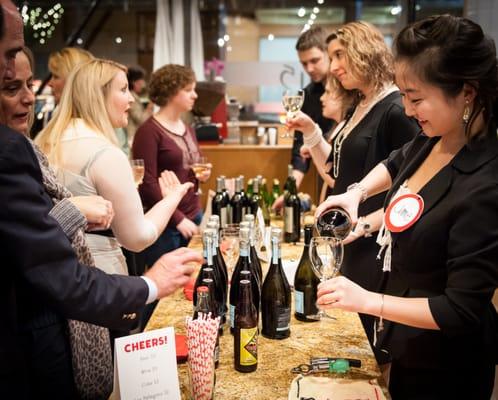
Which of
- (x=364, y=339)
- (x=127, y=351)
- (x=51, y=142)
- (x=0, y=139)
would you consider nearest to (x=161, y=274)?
(x=127, y=351)

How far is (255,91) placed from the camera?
23.6ft

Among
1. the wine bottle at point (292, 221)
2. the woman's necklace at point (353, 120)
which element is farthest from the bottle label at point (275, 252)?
the wine bottle at point (292, 221)

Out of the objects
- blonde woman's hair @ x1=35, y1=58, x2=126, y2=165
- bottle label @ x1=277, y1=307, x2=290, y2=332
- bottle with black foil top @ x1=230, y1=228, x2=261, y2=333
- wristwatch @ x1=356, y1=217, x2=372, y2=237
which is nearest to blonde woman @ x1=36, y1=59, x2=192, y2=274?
blonde woman's hair @ x1=35, y1=58, x2=126, y2=165

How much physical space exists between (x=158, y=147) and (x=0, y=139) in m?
2.22

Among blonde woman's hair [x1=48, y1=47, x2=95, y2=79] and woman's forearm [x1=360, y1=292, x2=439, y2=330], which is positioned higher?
blonde woman's hair [x1=48, y1=47, x2=95, y2=79]

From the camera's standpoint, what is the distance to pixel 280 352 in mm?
1495

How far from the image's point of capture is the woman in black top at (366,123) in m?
2.18

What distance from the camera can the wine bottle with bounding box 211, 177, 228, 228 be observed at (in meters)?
2.85

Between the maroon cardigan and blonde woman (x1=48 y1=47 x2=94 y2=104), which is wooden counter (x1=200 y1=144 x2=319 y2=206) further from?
blonde woman (x1=48 y1=47 x2=94 y2=104)

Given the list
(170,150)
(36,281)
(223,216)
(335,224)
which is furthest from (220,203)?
(36,281)

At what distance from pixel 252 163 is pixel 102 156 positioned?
6.88 ft

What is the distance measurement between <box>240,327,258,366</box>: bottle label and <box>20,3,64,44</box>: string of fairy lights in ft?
20.7

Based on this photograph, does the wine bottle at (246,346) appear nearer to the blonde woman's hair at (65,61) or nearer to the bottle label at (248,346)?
the bottle label at (248,346)

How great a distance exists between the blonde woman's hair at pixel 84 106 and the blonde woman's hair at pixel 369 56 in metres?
1.07
